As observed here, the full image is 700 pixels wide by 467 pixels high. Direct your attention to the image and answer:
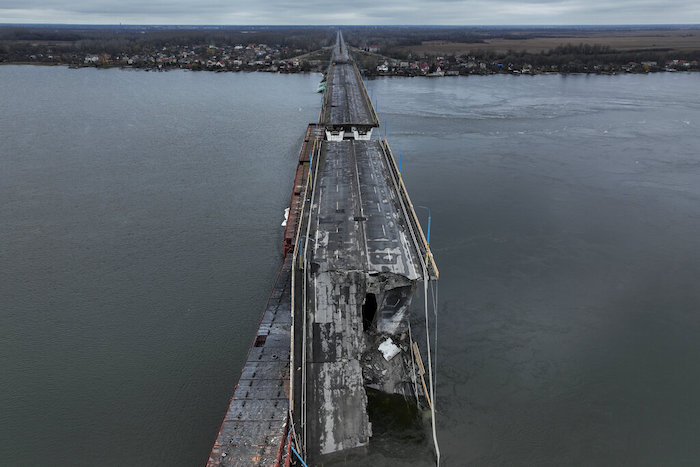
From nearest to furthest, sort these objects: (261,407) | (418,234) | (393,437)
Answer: (261,407)
(393,437)
(418,234)

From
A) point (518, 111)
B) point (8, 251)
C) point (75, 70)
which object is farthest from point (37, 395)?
point (75, 70)

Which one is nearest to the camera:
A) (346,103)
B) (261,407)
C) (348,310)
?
(261,407)

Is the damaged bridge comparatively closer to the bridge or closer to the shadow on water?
the bridge

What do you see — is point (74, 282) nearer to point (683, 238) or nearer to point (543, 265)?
point (543, 265)

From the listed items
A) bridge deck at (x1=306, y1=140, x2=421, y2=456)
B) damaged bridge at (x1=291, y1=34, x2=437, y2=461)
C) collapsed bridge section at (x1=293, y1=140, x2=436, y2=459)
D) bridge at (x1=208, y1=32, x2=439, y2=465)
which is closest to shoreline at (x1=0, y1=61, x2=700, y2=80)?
bridge deck at (x1=306, y1=140, x2=421, y2=456)

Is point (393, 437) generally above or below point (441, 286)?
below

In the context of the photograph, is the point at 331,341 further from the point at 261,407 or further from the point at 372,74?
the point at 372,74

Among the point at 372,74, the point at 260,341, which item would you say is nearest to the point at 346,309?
the point at 260,341
